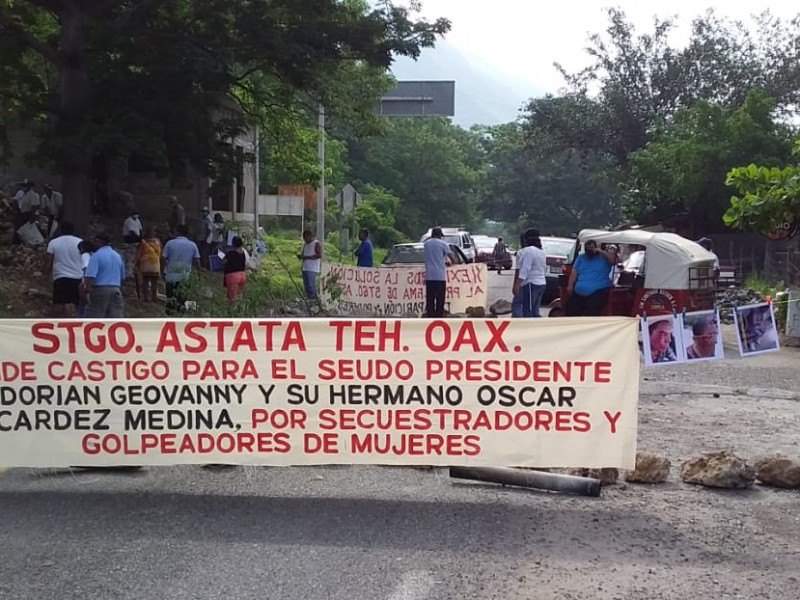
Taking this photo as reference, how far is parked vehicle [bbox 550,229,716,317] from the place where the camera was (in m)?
15.9

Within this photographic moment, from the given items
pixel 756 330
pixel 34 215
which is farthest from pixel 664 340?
pixel 34 215

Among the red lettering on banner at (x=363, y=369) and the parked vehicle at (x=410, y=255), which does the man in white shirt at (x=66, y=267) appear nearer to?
the red lettering on banner at (x=363, y=369)

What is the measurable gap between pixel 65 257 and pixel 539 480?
908 cm

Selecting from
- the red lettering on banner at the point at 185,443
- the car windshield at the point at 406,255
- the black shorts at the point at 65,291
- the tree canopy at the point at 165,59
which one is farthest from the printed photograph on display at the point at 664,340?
the car windshield at the point at 406,255

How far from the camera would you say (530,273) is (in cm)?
1472

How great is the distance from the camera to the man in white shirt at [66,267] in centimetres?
1384

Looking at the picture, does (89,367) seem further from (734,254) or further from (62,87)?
(734,254)

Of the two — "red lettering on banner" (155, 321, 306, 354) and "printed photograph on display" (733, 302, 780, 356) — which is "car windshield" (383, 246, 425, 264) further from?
"red lettering on banner" (155, 321, 306, 354)

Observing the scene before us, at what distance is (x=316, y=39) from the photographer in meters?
19.7

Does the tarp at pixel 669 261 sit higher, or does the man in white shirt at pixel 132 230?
the man in white shirt at pixel 132 230

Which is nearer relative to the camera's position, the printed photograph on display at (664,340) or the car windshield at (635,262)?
the printed photograph on display at (664,340)

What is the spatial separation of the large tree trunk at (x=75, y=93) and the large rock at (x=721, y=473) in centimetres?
1434

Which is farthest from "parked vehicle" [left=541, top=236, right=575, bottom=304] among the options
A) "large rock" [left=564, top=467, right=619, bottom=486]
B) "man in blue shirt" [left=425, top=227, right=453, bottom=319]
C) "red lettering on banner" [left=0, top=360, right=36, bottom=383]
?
"red lettering on banner" [left=0, top=360, right=36, bottom=383]

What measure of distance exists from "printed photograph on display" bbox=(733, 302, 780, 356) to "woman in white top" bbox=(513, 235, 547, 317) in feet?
18.4
